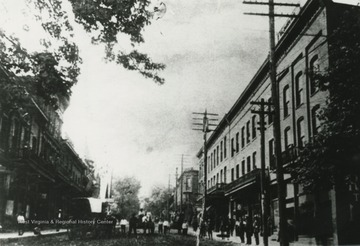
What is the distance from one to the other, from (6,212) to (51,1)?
836 inches

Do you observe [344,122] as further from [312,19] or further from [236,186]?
[236,186]

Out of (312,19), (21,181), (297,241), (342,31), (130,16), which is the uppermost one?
(312,19)

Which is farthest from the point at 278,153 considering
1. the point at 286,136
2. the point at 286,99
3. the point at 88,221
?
the point at 286,99

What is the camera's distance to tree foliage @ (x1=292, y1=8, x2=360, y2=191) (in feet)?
39.8

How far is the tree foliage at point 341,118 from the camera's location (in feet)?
39.8

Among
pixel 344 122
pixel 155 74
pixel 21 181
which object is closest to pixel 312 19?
pixel 344 122

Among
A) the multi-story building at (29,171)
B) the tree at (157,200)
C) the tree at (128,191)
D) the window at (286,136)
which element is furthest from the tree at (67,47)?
the tree at (157,200)

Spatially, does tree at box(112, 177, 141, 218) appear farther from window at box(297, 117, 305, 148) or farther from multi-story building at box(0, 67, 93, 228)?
window at box(297, 117, 305, 148)

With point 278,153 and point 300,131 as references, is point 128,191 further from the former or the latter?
point 278,153

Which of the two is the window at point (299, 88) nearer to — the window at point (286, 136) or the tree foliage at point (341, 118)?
the window at point (286, 136)

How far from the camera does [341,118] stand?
12383 mm

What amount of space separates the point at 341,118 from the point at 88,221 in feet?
51.3

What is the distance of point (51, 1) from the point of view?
29.5 feet

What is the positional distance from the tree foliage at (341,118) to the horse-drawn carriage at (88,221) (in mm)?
12716
